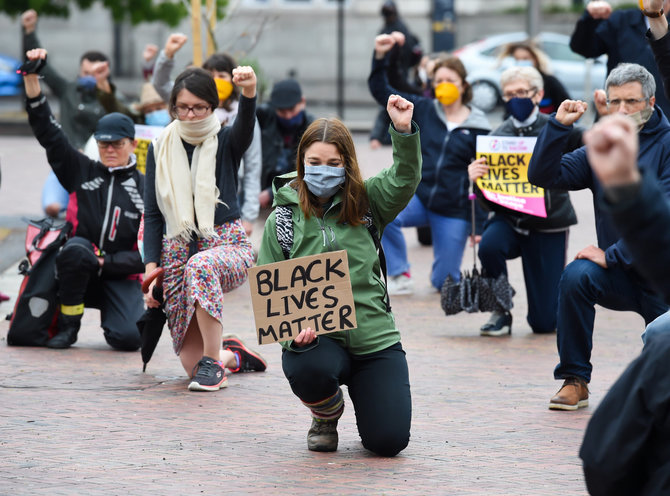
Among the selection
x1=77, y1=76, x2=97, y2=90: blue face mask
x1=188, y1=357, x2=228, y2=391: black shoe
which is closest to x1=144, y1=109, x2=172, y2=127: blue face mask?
x1=77, y1=76, x2=97, y2=90: blue face mask

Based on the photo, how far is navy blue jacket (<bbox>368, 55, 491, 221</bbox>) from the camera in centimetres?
938

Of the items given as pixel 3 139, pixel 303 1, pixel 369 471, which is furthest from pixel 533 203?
pixel 303 1

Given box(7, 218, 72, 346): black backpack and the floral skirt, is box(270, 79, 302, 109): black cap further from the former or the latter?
the floral skirt

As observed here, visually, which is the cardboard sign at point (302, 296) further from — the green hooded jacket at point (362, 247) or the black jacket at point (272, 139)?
the black jacket at point (272, 139)

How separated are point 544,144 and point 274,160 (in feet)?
15.9

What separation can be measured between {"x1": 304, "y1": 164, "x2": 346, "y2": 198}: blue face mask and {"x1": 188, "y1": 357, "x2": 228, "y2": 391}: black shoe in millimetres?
1644

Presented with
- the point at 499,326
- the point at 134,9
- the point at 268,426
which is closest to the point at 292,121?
the point at 499,326

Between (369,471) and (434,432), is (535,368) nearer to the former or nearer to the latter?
(434,432)

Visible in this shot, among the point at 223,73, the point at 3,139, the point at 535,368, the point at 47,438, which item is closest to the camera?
the point at 47,438

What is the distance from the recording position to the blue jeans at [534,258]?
27.3 ft

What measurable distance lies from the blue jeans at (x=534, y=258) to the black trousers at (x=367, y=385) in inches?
119

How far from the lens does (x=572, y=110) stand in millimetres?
5848

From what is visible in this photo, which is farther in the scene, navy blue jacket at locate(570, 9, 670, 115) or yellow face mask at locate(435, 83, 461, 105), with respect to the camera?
navy blue jacket at locate(570, 9, 670, 115)

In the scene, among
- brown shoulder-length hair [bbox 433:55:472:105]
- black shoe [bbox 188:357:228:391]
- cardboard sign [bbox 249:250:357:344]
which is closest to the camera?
cardboard sign [bbox 249:250:357:344]
